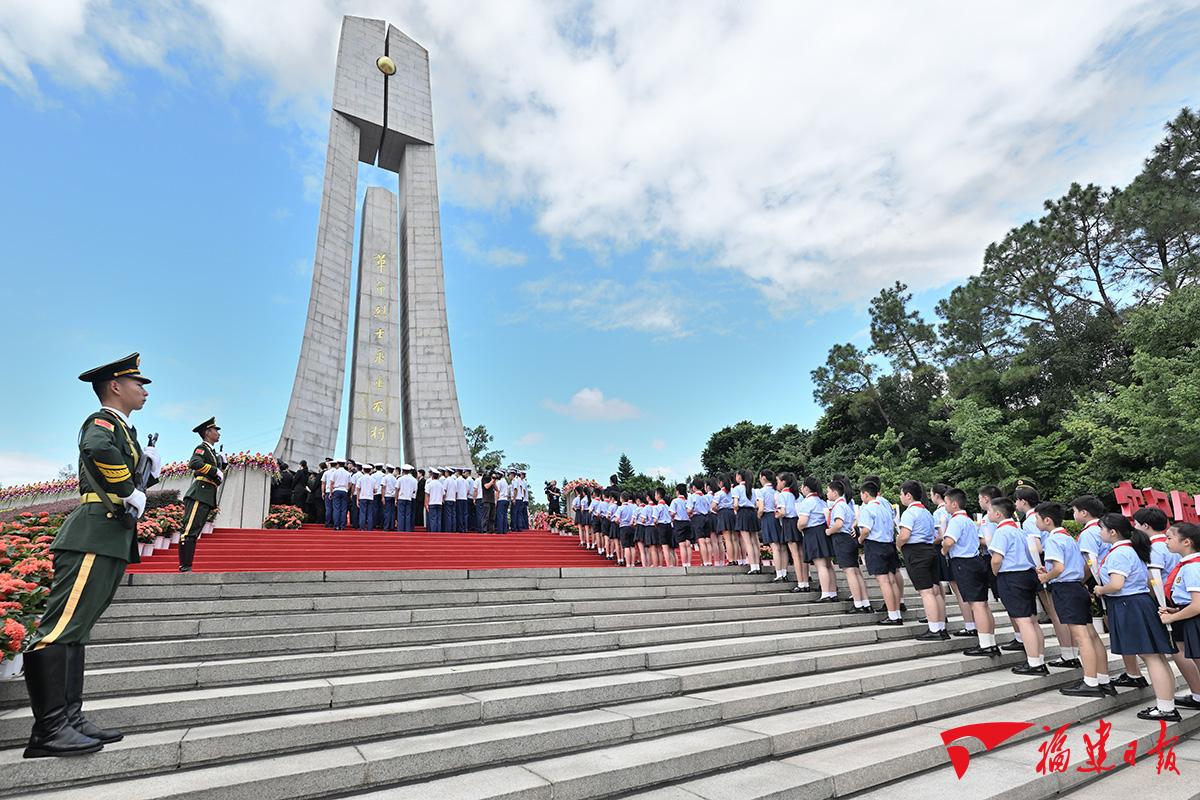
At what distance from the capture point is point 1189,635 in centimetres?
424

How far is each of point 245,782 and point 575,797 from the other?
1.38 meters

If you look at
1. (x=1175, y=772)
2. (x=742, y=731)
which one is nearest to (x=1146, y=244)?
(x=1175, y=772)

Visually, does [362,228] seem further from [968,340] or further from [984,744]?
[968,340]

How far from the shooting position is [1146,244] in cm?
2112

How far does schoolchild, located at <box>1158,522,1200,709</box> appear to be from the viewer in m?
4.11

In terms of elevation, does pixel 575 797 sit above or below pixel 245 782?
below

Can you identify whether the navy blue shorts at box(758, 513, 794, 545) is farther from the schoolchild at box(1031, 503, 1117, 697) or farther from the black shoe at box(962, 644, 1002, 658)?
the schoolchild at box(1031, 503, 1117, 697)

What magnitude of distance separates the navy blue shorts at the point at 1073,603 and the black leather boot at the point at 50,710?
6057 mm

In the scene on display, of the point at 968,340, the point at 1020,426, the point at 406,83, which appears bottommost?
the point at 1020,426

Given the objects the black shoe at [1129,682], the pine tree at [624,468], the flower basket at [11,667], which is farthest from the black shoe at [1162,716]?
the pine tree at [624,468]

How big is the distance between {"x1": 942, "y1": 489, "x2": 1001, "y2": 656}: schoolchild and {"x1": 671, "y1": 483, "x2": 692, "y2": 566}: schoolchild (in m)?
4.10

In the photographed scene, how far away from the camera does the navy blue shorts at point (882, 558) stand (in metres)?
6.17

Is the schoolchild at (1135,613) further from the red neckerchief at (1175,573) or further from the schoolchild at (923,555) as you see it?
the schoolchild at (923,555)

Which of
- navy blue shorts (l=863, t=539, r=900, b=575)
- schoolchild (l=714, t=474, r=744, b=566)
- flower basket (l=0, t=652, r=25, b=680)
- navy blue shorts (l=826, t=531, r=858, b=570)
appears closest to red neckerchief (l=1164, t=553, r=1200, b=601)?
navy blue shorts (l=863, t=539, r=900, b=575)
